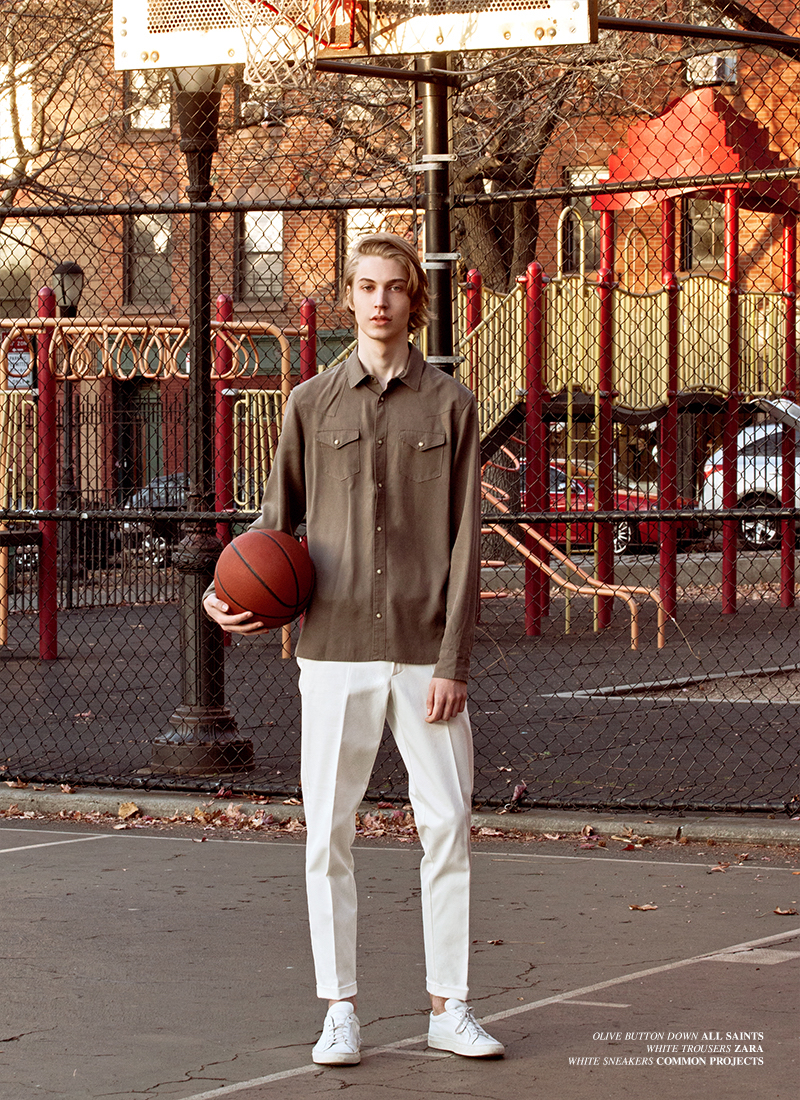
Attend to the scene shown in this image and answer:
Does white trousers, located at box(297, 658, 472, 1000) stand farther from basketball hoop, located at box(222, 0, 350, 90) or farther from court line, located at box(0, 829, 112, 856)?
basketball hoop, located at box(222, 0, 350, 90)

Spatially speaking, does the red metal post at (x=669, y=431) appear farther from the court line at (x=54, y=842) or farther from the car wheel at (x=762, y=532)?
the court line at (x=54, y=842)

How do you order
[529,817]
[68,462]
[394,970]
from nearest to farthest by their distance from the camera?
[394,970]
[529,817]
[68,462]

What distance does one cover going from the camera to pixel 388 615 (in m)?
4.49

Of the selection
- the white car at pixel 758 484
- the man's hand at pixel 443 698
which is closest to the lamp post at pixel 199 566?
the man's hand at pixel 443 698

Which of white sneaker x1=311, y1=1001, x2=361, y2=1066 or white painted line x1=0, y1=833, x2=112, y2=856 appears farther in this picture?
white painted line x1=0, y1=833, x2=112, y2=856

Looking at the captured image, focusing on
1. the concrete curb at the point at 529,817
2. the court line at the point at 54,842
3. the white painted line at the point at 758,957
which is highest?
the concrete curb at the point at 529,817

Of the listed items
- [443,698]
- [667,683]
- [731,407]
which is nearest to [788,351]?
[731,407]

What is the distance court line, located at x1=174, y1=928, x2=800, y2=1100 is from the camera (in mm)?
4199

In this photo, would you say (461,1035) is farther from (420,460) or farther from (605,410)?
(605,410)

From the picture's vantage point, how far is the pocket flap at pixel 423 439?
14.9 feet

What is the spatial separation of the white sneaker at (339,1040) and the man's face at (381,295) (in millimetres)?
1817

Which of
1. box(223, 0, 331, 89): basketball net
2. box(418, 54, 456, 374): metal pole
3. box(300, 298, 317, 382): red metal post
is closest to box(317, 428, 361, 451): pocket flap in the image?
box(418, 54, 456, 374): metal pole

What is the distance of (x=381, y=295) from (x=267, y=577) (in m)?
0.84

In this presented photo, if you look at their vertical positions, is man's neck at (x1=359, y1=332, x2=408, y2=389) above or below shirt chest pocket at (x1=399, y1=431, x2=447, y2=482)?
above
